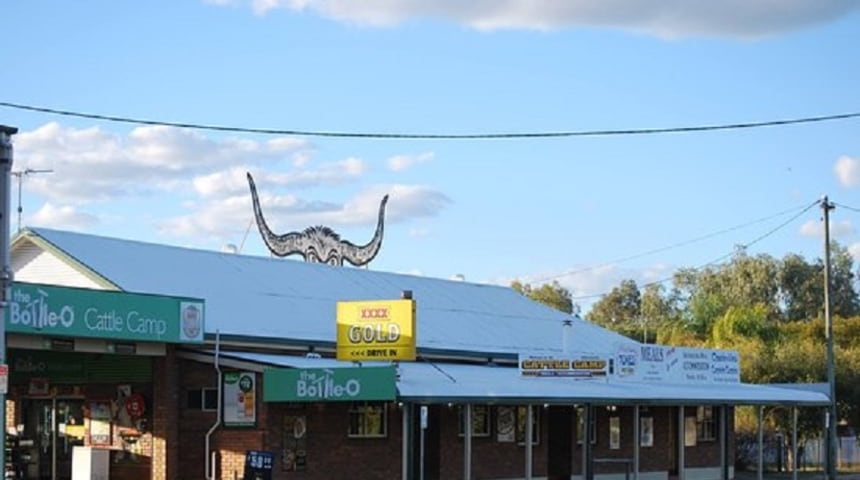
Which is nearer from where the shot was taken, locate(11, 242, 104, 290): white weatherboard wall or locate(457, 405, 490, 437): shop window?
locate(11, 242, 104, 290): white weatherboard wall

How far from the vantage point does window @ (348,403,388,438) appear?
31.2m

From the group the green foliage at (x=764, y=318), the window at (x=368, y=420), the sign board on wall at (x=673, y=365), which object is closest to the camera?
the window at (x=368, y=420)

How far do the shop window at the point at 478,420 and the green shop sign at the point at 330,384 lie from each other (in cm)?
744

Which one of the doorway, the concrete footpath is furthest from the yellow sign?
the concrete footpath

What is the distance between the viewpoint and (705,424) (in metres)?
43.6

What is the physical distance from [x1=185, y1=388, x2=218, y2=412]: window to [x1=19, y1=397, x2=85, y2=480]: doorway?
133 inches

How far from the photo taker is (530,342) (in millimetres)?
40500

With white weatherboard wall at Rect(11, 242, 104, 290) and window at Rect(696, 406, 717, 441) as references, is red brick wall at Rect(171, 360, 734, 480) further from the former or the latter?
window at Rect(696, 406, 717, 441)

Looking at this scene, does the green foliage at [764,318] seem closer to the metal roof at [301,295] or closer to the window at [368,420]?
the metal roof at [301,295]

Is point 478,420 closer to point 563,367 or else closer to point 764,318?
point 563,367

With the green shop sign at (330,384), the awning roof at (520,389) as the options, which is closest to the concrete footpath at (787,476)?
the awning roof at (520,389)

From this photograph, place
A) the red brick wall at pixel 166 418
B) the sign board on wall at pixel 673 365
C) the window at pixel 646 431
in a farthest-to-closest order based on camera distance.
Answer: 1. the window at pixel 646 431
2. the sign board on wall at pixel 673 365
3. the red brick wall at pixel 166 418

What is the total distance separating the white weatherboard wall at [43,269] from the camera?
3145 cm

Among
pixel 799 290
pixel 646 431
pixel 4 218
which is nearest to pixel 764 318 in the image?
pixel 799 290
